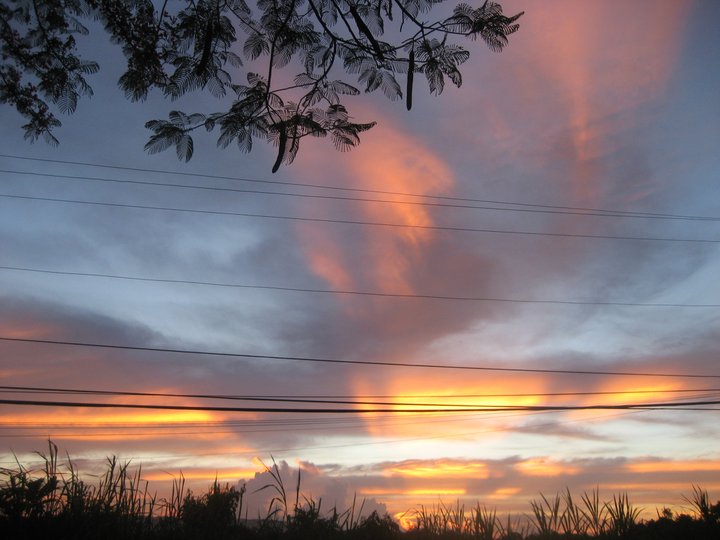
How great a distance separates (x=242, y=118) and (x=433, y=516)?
769 cm

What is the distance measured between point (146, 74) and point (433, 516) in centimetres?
838

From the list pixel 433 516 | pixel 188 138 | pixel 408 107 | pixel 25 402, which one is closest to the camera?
pixel 408 107

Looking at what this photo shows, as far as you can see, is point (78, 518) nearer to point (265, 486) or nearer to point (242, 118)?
point (265, 486)

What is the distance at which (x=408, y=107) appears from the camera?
5.30 m

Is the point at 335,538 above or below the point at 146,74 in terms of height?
below

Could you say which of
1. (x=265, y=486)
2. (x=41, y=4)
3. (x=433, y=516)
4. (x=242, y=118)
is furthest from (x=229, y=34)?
(x=433, y=516)

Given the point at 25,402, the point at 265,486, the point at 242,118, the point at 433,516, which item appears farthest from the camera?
the point at 25,402

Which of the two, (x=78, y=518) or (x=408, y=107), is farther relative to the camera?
(x=78, y=518)

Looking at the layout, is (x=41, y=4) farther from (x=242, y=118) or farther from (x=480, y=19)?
(x=480, y=19)

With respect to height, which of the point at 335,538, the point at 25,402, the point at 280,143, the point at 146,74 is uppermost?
the point at 146,74

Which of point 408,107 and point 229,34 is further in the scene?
point 229,34

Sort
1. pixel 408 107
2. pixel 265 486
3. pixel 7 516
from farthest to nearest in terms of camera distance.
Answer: pixel 265 486, pixel 7 516, pixel 408 107

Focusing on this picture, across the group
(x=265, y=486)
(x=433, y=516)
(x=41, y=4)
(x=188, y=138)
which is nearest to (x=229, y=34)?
(x=188, y=138)

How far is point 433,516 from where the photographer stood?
407 inches
